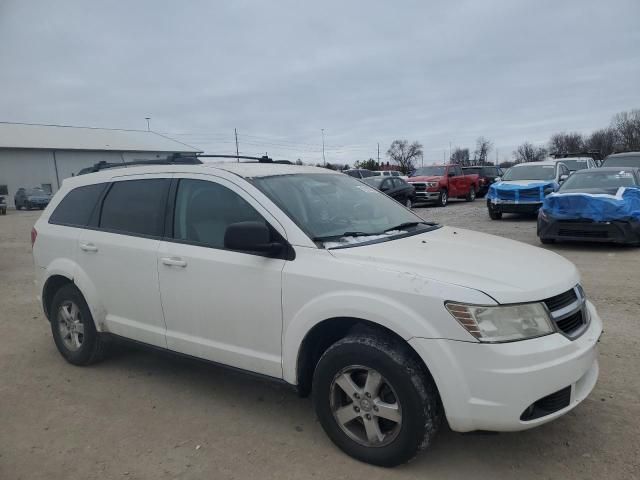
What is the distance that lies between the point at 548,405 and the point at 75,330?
394 centimetres

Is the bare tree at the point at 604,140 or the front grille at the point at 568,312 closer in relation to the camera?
the front grille at the point at 568,312

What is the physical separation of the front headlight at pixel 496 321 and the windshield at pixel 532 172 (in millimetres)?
14328

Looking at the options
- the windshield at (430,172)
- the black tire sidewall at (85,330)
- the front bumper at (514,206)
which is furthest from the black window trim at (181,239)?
the windshield at (430,172)

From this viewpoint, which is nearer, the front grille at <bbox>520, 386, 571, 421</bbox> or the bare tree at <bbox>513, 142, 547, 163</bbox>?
the front grille at <bbox>520, 386, 571, 421</bbox>

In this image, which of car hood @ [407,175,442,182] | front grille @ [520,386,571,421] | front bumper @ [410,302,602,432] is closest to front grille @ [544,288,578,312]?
front bumper @ [410,302,602,432]

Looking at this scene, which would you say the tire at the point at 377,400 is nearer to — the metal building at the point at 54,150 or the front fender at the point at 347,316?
the front fender at the point at 347,316

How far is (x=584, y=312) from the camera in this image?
3.06 meters

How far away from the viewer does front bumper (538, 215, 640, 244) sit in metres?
9.16

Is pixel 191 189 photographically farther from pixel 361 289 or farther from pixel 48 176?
pixel 48 176

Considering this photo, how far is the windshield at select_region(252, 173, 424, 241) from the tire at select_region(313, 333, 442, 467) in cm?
79

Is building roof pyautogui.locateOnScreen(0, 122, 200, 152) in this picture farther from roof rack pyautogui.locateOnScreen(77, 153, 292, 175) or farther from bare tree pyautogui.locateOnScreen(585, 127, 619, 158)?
bare tree pyautogui.locateOnScreen(585, 127, 619, 158)

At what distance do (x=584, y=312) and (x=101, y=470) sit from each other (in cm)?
305

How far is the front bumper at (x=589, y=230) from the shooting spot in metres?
9.16

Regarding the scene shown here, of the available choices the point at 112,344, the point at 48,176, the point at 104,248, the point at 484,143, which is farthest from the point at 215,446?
the point at 484,143
